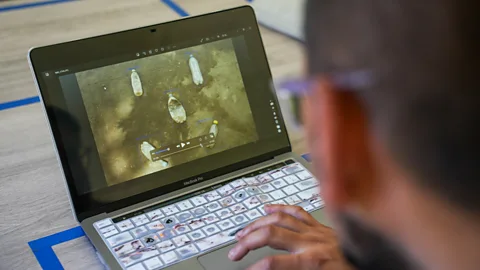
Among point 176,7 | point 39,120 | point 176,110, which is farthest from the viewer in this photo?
point 176,7

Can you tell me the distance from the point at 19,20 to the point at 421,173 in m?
1.36

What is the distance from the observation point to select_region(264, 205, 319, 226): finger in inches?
30.9

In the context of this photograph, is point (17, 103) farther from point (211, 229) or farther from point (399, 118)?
point (399, 118)

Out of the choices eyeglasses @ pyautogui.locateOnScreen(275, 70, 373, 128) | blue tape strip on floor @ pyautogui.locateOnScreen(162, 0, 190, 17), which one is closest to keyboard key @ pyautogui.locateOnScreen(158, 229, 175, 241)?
eyeglasses @ pyautogui.locateOnScreen(275, 70, 373, 128)

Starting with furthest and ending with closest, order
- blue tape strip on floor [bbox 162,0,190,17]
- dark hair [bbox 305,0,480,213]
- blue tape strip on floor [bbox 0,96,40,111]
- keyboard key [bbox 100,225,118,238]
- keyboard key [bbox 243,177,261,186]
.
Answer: blue tape strip on floor [bbox 162,0,190,17], blue tape strip on floor [bbox 0,96,40,111], keyboard key [bbox 243,177,261,186], keyboard key [bbox 100,225,118,238], dark hair [bbox 305,0,480,213]

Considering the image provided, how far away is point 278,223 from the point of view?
771mm

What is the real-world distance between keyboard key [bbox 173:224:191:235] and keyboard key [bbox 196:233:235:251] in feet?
0.09

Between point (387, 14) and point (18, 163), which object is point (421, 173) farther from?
point (18, 163)

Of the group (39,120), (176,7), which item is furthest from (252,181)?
(176,7)

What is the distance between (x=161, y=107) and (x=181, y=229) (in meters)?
0.18

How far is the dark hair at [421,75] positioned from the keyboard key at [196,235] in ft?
1.41

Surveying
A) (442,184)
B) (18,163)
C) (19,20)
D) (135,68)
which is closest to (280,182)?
(135,68)

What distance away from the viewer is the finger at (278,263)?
690 mm

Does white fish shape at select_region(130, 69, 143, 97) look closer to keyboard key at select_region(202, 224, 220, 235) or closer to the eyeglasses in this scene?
keyboard key at select_region(202, 224, 220, 235)
